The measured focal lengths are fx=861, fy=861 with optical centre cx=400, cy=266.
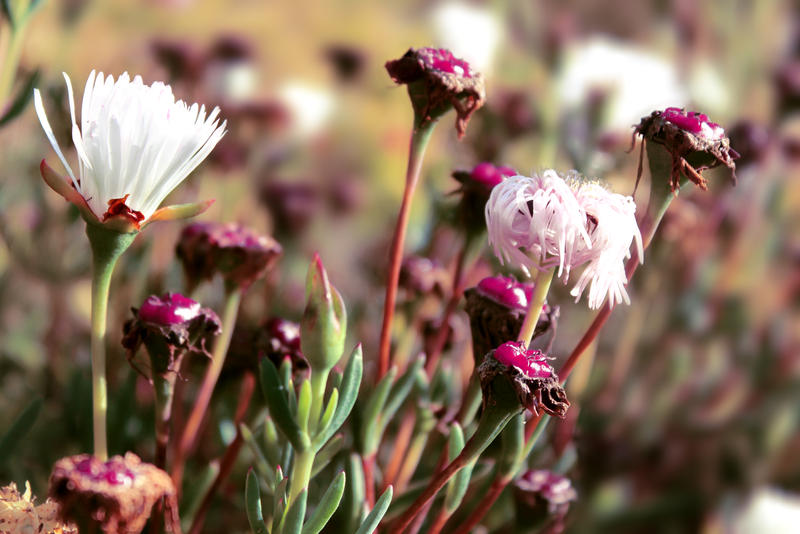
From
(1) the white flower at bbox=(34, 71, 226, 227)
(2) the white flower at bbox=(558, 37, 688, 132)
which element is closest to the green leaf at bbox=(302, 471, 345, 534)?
(1) the white flower at bbox=(34, 71, 226, 227)

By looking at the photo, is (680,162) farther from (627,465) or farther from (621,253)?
(627,465)

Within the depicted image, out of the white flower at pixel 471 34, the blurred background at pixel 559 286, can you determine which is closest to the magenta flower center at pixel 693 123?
the blurred background at pixel 559 286

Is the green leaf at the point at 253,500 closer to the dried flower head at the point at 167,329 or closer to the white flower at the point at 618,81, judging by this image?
the dried flower head at the point at 167,329

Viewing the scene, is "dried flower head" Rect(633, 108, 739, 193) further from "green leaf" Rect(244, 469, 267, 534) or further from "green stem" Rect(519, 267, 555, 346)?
"green leaf" Rect(244, 469, 267, 534)

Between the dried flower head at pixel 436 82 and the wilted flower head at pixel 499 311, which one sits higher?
the dried flower head at pixel 436 82

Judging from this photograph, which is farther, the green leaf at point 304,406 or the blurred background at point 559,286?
the blurred background at point 559,286

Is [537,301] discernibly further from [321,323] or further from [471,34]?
[471,34]

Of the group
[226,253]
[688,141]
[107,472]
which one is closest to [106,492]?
[107,472]
